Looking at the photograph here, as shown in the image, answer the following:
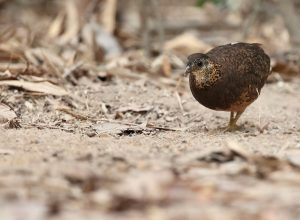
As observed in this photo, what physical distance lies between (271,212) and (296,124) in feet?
9.85

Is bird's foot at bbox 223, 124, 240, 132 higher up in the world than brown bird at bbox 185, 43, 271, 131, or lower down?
lower down

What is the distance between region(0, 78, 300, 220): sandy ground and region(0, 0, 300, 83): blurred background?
1566 millimetres

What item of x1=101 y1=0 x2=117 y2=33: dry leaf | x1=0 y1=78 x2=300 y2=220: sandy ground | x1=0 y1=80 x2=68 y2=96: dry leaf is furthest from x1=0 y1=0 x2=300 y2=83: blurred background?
x1=0 y1=78 x2=300 y2=220: sandy ground

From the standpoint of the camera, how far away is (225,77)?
510 cm

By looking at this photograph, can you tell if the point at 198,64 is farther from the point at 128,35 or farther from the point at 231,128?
the point at 128,35

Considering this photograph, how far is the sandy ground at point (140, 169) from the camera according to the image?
2.60m

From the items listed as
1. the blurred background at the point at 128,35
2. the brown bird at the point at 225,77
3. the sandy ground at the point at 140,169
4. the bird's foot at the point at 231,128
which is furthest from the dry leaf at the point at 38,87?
the bird's foot at the point at 231,128

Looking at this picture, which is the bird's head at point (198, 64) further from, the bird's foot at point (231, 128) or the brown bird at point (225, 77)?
the bird's foot at point (231, 128)

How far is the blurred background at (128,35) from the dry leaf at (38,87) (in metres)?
0.36

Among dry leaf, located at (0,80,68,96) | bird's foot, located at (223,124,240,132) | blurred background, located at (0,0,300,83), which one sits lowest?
bird's foot, located at (223,124,240,132)

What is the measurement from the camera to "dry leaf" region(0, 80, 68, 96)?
5574 mm

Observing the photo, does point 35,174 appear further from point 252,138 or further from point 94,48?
point 94,48

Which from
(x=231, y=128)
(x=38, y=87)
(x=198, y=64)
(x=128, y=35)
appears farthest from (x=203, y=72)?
(x=128, y=35)

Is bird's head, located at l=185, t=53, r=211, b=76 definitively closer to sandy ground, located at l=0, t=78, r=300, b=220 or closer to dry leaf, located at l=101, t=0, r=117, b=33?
sandy ground, located at l=0, t=78, r=300, b=220
